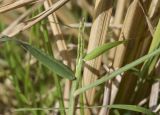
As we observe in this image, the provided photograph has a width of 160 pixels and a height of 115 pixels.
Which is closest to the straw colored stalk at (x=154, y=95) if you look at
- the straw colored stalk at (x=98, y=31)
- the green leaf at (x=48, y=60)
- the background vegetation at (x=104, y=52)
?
the background vegetation at (x=104, y=52)

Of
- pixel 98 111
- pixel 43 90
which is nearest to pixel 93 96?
pixel 98 111

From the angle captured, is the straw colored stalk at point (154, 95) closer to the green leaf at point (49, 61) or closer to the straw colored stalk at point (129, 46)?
the straw colored stalk at point (129, 46)

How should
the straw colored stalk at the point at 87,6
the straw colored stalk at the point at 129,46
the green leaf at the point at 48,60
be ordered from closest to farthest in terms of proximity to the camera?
1. the green leaf at the point at 48,60
2. the straw colored stalk at the point at 129,46
3. the straw colored stalk at the point at 87,6

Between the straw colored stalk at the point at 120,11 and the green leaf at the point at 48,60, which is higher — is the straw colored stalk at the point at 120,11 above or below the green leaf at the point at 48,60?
above

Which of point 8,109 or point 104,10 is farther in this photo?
point 8,109

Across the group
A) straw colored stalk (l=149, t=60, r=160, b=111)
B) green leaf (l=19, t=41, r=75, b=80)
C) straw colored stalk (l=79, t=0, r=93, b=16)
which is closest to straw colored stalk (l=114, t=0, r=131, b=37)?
straw colored stalk (l=149, t=60, r=160, b=111)

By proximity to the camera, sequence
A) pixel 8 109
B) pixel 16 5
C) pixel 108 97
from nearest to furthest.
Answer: pixel 16 5
pixel 108 97
pixel 8 109

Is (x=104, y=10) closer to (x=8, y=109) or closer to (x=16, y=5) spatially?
(x=16, y=5)

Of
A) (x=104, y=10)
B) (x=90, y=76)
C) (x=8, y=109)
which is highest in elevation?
(x=104, y=10)
